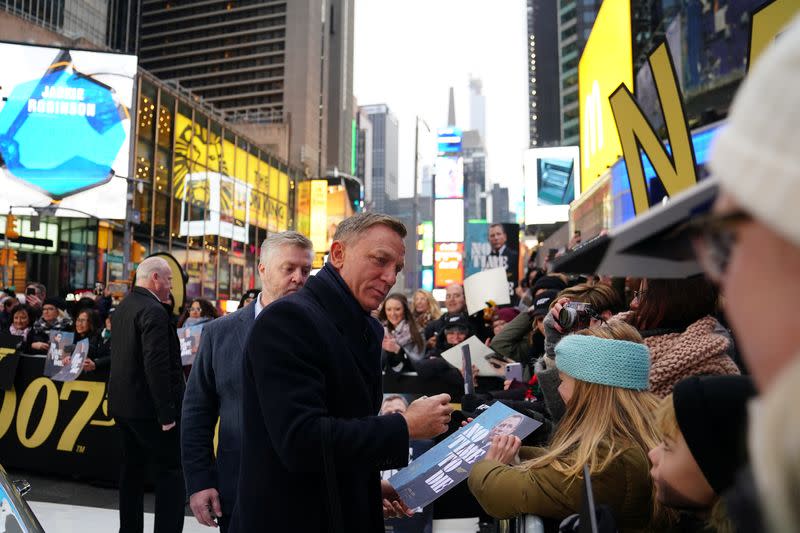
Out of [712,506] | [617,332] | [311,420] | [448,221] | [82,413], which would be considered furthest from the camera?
[448,221]

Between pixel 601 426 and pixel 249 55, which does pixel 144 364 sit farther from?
pixel 249 55

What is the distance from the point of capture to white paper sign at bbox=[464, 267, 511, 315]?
687 cm

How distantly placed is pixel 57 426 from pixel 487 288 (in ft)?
17.1

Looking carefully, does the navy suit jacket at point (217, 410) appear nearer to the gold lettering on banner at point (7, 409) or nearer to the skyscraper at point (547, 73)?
the gold lettering on banner at point (7, 409)

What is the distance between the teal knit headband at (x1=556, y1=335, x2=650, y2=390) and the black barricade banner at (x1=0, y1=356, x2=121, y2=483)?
629 cm

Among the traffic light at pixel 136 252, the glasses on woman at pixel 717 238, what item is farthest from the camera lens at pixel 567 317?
the traffic light at pixel 136 252

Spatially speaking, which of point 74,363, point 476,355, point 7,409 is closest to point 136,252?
point 7,409

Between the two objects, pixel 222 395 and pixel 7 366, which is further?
pixel 7 366

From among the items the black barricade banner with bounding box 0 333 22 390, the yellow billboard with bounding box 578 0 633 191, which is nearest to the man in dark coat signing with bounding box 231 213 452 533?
the black barricade banner with bounding box 0 333 22 390

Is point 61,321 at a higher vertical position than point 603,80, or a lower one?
lower

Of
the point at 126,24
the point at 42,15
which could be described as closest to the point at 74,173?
the point at 42,15

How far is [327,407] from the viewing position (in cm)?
212

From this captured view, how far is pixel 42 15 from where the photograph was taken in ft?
207

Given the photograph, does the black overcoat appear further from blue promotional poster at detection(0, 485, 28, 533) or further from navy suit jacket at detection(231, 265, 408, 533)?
navy suit jacket at detection(231, 265, 408, 533)
